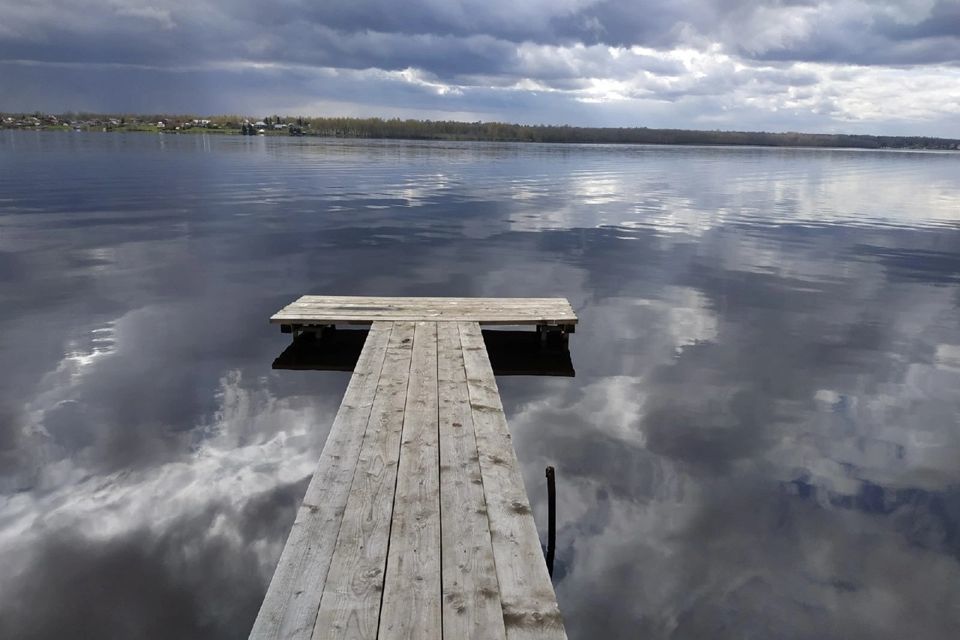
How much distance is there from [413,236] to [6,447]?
1774 cm

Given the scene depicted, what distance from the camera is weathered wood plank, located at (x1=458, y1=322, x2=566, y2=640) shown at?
13.0ft

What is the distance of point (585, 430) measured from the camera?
8875 mm

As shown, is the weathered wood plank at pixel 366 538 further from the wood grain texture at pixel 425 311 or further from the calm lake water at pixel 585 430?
the wood grain texture at pixel 425 311

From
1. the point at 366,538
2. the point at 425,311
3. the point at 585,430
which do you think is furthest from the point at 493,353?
the point at 366,538

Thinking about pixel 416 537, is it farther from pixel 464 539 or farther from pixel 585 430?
pixel 585 430

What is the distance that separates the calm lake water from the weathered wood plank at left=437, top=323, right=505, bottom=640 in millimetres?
1257

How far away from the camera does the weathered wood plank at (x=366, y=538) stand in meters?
3.89

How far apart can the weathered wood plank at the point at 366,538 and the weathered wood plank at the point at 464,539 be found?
0.43 metres

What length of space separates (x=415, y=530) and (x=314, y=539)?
72 centimetres

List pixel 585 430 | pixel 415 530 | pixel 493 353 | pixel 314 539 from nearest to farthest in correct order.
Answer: pixel 314 539 → pixel 415 530 → pixel 585 430 → pixel 493 353

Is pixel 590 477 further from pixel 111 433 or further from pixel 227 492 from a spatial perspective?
pixel 111 433

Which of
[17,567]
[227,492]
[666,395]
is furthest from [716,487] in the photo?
[17,567]

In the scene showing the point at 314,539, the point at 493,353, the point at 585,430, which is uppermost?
the point at 314,539

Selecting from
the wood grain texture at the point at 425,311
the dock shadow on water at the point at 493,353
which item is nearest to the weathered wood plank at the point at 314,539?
the dock shadow on water at the point at 493,353
